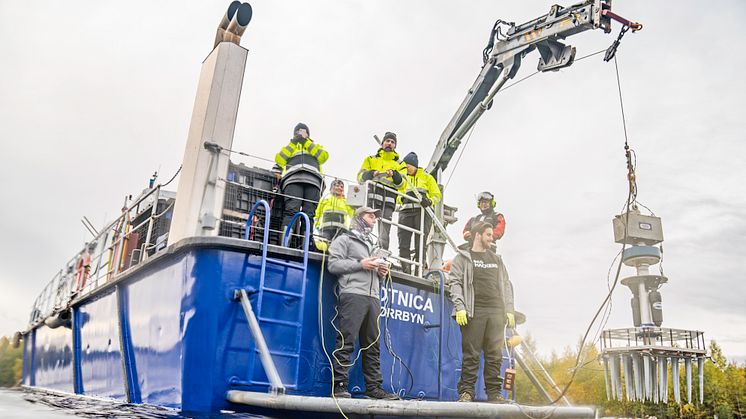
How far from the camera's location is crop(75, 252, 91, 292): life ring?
1004 centimetres

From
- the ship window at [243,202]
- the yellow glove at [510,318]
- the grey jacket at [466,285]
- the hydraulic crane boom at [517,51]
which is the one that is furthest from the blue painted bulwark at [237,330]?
the hydraulic crane boom at [517,51]

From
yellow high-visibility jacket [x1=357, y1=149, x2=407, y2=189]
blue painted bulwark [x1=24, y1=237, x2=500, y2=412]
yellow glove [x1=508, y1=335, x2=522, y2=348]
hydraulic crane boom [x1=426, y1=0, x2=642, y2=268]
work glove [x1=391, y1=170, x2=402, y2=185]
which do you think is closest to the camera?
blue painted bulwark [x1=24, y1=237, x2=500, y2=412]

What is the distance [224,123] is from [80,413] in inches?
113

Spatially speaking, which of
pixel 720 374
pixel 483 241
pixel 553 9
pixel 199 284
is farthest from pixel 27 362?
pixel 720 374

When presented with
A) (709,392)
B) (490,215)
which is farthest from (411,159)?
(709,392)

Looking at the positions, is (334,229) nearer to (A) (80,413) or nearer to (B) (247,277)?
(B) (247,277)

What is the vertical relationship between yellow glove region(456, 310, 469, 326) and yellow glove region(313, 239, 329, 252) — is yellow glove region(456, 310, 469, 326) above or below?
below

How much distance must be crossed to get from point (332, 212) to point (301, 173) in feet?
1.95

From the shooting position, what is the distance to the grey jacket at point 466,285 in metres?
5.84

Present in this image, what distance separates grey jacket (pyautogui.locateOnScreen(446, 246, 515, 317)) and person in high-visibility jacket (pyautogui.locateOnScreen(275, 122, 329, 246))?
1707 millimetres

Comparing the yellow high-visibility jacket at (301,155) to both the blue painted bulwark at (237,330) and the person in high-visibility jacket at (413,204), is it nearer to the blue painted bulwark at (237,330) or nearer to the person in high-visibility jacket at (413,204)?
the person in high-visibility jacket at (413,204)

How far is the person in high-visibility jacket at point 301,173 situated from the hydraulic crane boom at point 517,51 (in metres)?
3.60

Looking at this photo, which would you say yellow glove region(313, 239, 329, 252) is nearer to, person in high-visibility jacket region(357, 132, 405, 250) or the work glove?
person in high-visibility jacket region(357, 132, 405, 250)

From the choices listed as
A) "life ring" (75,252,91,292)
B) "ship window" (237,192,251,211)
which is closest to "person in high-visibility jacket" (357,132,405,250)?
"ship window" (237,192,251,211)
